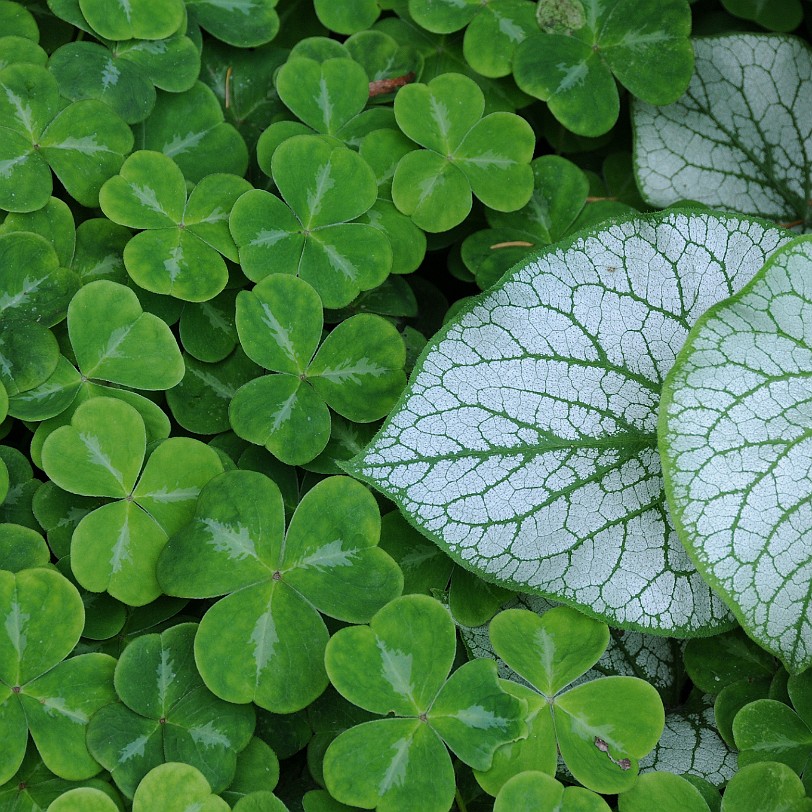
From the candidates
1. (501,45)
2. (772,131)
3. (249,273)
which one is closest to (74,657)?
(249,273)

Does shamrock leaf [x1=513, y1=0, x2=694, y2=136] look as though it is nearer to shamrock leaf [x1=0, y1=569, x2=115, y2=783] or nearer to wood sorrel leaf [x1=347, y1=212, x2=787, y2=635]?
wood sorrel leaf [x1=347, y1=212, x2=787, y2=635]

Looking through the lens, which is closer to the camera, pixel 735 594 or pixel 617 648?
pixel 735 594

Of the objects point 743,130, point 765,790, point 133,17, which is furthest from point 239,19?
point 765,790

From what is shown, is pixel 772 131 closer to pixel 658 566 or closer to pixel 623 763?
pixel 658 566

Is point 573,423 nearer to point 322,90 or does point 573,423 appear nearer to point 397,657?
point 397,657

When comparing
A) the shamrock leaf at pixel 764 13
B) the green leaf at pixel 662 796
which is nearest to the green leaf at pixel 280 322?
the green leaf at pixel 662 796

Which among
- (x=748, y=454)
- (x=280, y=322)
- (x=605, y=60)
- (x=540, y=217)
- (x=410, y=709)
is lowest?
(x=410, y=709)

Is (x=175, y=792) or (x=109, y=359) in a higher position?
(x=109, y=359)
